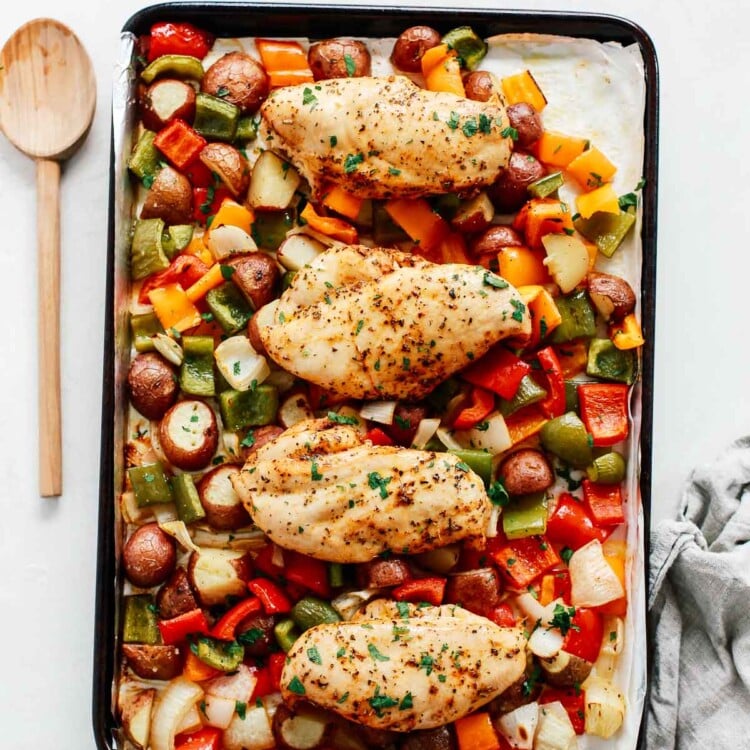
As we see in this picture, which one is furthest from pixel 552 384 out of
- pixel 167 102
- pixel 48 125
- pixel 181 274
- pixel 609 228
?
pixel 48 125

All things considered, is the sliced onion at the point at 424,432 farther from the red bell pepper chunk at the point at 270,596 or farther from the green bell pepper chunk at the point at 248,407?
the red bell pepper chunk at the point at 270,596

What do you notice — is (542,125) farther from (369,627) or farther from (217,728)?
(217,728)

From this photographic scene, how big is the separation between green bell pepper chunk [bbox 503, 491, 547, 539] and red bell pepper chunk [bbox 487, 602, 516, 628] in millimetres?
277

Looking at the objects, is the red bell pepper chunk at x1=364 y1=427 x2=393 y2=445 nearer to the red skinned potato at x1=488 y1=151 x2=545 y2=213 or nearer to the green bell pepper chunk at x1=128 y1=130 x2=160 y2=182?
the red skinned potato at x1=488 y1=151 x2=545 y2=213

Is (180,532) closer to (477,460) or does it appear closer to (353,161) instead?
(477,460)

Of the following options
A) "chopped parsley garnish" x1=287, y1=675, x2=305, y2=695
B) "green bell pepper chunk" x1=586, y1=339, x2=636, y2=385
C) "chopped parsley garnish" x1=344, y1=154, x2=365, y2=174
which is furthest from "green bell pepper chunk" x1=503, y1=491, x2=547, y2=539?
"chopped parsley garnish" x1=344, y1=154, x2=365, y2=174

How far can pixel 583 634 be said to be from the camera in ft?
12.2

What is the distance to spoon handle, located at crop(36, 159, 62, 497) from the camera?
4023mm

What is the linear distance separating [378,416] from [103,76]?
189cm

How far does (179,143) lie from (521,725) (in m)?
2.59

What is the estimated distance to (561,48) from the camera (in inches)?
157

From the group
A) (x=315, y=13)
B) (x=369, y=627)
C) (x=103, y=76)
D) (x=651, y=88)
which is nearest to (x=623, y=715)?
(x=369, y=627)

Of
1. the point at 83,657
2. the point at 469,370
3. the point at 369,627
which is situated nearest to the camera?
the point at 369,627

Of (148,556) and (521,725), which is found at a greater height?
(148,556)
